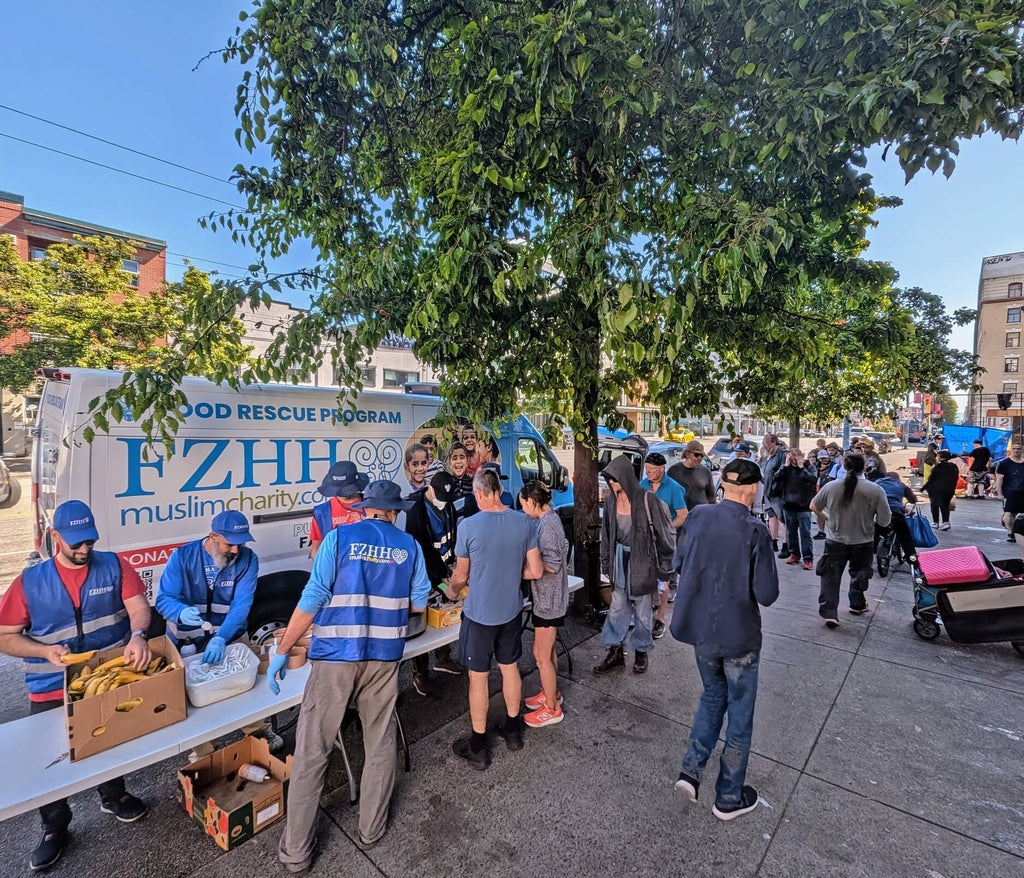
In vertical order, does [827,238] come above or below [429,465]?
above

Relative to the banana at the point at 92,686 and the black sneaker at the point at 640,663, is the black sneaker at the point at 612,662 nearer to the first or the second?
the black sneaker at the point at 640,663

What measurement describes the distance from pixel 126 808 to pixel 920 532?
897cm

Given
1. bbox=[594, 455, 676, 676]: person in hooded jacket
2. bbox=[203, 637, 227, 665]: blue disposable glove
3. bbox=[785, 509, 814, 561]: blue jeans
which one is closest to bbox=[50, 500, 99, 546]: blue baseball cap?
bbox=[203, 637, 227, 665]: blue disposable glove

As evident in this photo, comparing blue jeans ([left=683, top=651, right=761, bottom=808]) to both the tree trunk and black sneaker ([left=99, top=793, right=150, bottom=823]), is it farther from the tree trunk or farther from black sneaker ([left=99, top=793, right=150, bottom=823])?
black sneaker ([left=99, top=793, right=150, bottom=823])

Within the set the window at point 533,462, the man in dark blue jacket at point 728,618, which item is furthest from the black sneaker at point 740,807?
the window at point 533,462

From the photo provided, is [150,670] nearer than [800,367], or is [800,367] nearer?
[150,670]

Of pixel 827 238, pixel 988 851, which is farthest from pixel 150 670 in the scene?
pixel 827 238

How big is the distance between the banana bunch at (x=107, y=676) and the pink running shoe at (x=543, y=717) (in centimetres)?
236

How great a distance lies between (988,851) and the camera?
8.63ft

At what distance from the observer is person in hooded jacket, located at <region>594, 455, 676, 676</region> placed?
4.38 metres

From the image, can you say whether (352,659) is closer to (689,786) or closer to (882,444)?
(689,786)

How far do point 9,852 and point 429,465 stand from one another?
3.92 m

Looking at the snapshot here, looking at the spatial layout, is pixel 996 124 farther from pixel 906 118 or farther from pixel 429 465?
pixel 429 465

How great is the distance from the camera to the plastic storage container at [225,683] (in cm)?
267
